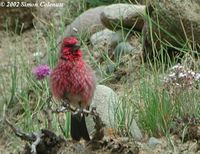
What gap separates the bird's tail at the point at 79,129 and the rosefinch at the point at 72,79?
0.07 metres

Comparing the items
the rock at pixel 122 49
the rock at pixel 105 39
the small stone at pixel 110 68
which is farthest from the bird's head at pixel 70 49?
the rock at pixel 105 39

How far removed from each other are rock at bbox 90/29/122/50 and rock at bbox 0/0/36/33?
1.20 m

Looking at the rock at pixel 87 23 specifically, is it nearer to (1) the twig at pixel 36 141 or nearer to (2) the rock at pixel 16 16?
(2) the rock at pixel 16 16

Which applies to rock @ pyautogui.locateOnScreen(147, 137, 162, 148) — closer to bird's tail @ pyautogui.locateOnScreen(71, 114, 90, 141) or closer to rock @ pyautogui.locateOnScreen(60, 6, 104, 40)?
bird's tail @ pyautogui.locateOnScreen(71, 114, 90, 141)

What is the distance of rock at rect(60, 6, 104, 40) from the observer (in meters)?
8.31

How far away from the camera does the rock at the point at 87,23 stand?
8.31 meters

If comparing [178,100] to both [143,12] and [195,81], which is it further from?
[143,12]

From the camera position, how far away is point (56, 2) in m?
9.44

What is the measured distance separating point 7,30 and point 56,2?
3.18 ft

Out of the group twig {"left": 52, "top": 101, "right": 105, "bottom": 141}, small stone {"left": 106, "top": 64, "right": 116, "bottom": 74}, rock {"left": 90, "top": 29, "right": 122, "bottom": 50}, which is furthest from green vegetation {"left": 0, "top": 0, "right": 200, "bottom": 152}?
twig {"left": 52, "top": 101, "right": 105, "bottom": 141}

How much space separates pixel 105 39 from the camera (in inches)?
327

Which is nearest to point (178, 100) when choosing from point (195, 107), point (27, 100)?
point (195, 107)

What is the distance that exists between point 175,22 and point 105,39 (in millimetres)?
1165

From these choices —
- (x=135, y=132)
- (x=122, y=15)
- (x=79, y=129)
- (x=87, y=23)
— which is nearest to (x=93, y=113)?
(x=79, y=129)
